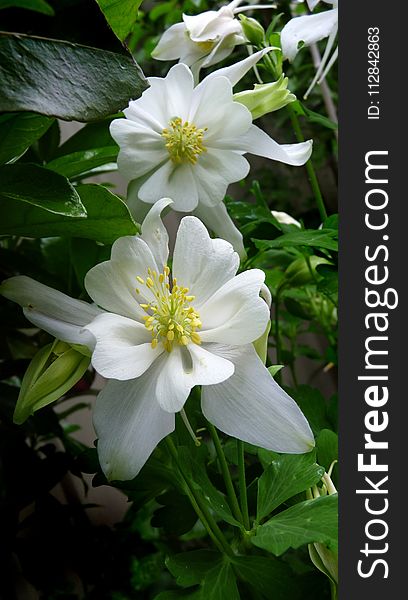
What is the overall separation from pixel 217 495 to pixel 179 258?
155 millimetres

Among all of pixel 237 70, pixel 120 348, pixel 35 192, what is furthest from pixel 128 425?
pixel 237 70

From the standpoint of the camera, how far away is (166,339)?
36cm

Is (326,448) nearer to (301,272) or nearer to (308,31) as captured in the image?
(301,272)

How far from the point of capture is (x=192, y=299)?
37 cm

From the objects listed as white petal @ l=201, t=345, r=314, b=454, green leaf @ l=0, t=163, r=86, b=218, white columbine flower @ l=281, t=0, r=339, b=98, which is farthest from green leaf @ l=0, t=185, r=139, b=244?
white columbine flower @ l=281, t=0, r=339, b=98

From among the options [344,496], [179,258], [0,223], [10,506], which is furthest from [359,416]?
[10,506]

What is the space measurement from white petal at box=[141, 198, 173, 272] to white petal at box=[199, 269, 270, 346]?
0.04 meters

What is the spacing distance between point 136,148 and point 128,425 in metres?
0.20

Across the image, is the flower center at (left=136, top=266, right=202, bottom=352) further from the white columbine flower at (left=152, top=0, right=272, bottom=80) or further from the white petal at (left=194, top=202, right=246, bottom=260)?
the white columbine flower at (left=152, top=0, right=272, bottom=80)

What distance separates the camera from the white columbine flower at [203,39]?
484mm

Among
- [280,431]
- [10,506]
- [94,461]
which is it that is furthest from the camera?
[10,506]

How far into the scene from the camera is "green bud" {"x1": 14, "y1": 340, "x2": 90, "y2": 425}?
35cm

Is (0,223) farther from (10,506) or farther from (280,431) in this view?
(10,506)

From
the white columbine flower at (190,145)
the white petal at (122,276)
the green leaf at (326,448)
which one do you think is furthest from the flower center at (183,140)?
the green leaf at (326,448)
